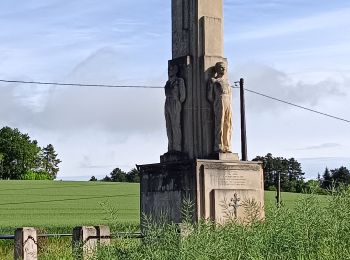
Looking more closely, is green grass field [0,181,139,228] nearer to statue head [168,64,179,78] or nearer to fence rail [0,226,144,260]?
statue head [168,64,179,78]

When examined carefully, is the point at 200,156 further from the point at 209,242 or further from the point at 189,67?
the point at 209,242

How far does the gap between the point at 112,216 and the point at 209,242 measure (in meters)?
1.30

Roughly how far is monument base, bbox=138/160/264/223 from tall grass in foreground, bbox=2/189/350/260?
6038 mm

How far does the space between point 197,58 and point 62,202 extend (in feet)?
113

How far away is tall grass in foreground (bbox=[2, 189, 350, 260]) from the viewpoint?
6.83 meters

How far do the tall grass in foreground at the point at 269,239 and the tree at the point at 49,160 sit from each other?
4469 inches

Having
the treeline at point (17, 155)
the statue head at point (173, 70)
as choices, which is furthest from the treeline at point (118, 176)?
the statue head at point (173, 70)

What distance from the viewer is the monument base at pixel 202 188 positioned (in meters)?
14.0

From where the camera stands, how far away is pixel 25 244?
11.9 metres

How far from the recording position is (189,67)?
15.0m

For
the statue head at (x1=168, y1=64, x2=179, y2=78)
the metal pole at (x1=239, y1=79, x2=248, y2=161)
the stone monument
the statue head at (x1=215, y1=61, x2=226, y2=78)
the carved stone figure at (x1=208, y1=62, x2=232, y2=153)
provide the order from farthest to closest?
the metal pole at (x1=239, y1=79, x2=248, y2=161), the statue head at (x1=168, y1=64, x2=179, y2=78), the statue head at (x1=215, y1=61, x2=226, y2=78), the carved stone figure at (x1=208, y1=62, x2=232, y2=153), the stone monument

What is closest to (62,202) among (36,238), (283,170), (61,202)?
(61,202)

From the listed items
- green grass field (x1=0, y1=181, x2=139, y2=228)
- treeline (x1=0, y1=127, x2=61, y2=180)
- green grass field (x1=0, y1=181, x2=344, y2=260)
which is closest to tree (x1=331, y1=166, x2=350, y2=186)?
green grass field (x1=0, y1=181, x2=344, y2=260)

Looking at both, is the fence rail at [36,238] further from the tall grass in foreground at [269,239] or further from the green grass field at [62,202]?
the green grass field at [62,202]
